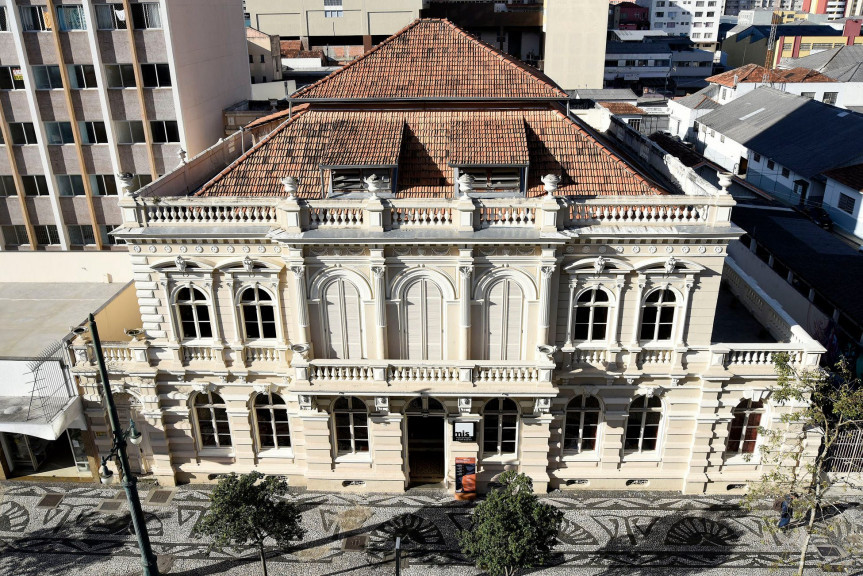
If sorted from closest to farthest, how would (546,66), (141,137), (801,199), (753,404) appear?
(753,404)
(141,137)
(801,199)
(546,66)

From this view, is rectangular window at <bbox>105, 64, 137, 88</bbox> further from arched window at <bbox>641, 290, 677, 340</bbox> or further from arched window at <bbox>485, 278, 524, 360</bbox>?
arched window at <bbox>641, 290, 677, 340</bbox>

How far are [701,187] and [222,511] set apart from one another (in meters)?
23.1

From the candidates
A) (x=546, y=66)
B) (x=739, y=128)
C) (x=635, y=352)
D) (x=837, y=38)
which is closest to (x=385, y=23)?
(x=546, y=66)

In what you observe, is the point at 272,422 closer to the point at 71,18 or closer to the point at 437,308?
the point at 437,308

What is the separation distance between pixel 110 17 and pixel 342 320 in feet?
83.6

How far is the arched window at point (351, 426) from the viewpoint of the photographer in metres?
30.5

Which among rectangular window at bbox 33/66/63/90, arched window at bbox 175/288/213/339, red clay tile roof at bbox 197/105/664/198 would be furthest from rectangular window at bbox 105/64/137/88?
arched window at bbox 175/288/213/339

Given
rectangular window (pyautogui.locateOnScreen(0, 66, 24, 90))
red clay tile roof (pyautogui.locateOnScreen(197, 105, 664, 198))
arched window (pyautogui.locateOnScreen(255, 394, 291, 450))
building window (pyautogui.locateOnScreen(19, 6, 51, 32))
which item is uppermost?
building window (pyautogui.locateOnScreen(19, 6, 51, 32))

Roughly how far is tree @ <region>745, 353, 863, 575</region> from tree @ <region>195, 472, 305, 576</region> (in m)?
17.1

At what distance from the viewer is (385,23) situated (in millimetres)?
100188

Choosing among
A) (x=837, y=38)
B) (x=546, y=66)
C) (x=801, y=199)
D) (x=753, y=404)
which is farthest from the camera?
(x=837, y=38)

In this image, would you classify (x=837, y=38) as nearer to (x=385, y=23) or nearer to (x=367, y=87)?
(x=385, y=23)

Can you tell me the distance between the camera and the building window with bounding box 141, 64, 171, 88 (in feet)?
136

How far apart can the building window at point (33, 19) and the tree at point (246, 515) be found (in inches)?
1205
